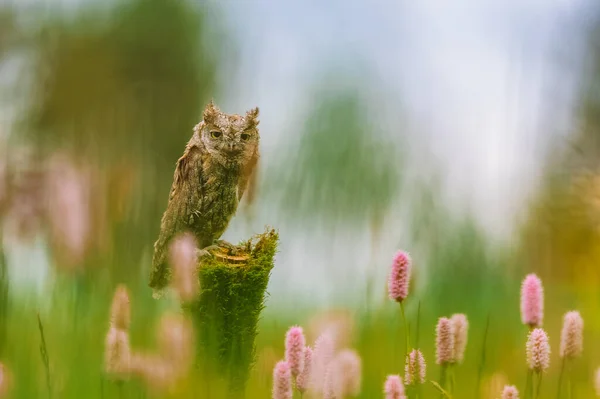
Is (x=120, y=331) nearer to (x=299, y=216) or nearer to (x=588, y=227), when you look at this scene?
(x=299, y=216)

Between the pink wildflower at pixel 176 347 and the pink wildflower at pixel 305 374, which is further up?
the pink wildflower at pixel 176 347

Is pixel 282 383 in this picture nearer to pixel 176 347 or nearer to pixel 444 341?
pixel 176 347

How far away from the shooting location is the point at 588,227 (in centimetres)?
529

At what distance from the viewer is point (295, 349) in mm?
2031

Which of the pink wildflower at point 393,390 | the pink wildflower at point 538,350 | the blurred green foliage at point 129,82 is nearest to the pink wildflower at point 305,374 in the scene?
the pink wildflower at point 393,390

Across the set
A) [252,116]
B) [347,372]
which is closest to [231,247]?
[252,116]

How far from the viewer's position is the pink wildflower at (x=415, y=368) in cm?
210

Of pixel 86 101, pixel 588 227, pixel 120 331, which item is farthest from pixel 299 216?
pixel 86 101

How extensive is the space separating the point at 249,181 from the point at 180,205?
30cm

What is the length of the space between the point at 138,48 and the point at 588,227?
495 centimetres

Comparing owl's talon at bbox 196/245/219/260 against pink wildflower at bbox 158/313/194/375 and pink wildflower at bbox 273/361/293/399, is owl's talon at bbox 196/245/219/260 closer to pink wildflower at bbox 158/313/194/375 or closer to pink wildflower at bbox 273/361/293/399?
pink wildflower at bbox 158/313/194/375

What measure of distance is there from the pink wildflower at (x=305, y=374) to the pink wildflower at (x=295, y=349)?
0.6 inches

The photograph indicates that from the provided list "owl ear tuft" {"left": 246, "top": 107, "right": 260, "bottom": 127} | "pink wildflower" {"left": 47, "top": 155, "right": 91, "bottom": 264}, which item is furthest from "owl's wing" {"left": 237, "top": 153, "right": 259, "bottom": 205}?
"pink wildflower" {"left": 47, "top": 155, "right": 91, "bottom": 264}

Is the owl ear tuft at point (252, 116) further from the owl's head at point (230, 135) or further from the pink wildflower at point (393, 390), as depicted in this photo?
the pink wildflower at point (393, 390)
